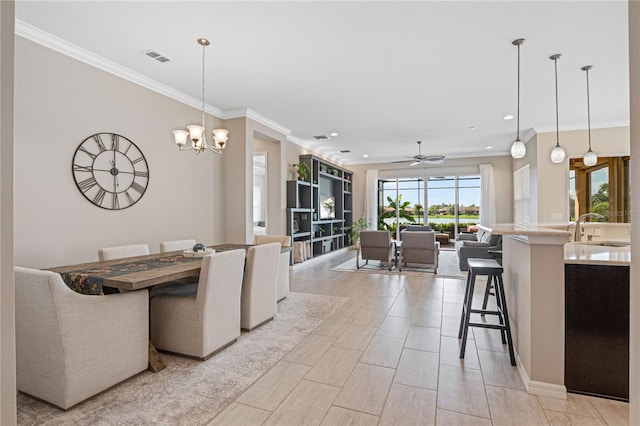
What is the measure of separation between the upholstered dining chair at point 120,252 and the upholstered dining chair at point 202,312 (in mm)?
777

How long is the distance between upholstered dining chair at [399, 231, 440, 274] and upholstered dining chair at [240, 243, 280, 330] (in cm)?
349

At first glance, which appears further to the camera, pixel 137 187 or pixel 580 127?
pixel 580 127

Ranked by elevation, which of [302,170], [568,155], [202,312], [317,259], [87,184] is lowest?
[317,259]

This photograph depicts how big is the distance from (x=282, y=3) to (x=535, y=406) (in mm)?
3372

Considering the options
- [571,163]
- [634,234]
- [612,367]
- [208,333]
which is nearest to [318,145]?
[571,163]

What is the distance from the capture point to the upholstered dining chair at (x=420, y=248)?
6.08 metres

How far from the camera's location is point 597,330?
6.75 feet

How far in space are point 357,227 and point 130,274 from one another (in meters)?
8.17

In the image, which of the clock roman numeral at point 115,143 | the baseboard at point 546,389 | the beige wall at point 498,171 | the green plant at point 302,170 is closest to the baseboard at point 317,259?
the green plant at point 302,170

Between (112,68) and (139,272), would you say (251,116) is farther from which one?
(139,272)

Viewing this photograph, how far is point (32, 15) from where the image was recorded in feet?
8.86

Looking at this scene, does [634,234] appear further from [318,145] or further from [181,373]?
[318,145]

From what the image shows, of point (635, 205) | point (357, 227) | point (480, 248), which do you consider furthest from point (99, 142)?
point (357, 227)

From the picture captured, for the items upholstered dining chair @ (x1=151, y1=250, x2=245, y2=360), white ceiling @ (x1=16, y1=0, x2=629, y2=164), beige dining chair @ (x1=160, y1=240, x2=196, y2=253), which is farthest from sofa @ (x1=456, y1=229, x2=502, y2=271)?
beige dining chair @ (x1=160, y1=240, x2=196, y2=253)
